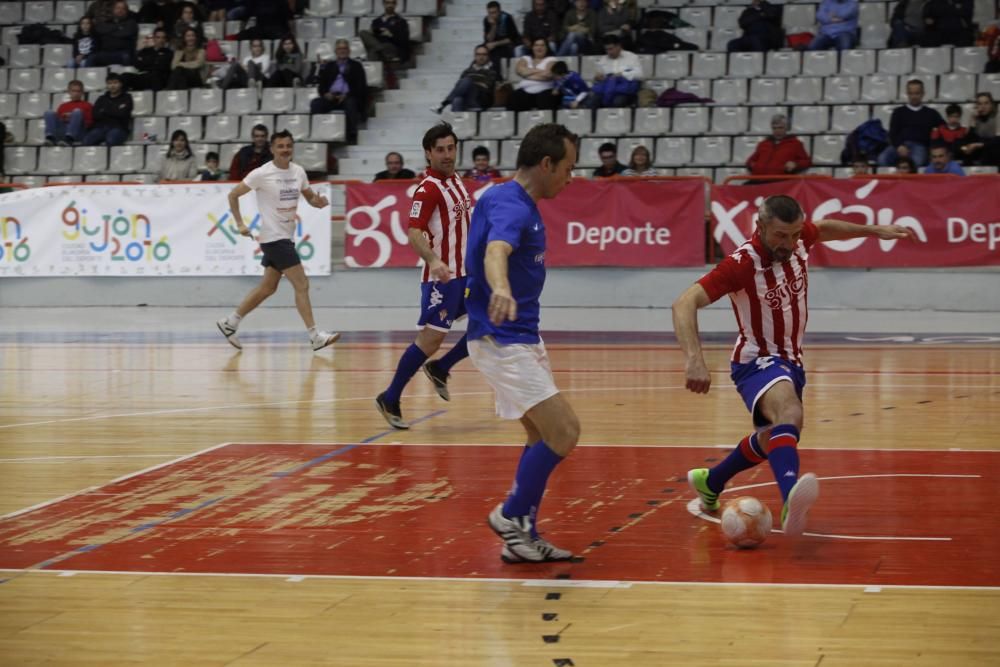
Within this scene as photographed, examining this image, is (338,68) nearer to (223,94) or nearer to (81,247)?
(223,94)

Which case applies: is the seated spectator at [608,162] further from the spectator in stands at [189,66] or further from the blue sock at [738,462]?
the blue sock at [738,462]

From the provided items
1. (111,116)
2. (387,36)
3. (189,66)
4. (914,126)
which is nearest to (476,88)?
(387,36)

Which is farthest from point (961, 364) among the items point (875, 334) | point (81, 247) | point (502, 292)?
point (81, 247)

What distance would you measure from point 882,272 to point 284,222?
761cm

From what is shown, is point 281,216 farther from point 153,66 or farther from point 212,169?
point 153,66

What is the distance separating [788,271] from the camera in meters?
6.85

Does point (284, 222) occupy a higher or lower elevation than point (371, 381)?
higher

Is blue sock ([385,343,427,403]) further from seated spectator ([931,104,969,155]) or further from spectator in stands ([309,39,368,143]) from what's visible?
spectator in stands ([309,39,368,143])

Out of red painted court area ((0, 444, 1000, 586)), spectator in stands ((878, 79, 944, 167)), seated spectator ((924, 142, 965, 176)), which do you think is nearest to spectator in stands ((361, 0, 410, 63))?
spectator in stands ((878, 79, 944, 167))

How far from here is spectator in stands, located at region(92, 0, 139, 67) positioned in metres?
25.0

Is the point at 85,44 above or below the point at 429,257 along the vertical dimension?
above

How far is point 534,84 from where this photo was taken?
21.7 metres

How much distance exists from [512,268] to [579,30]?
16.8 m

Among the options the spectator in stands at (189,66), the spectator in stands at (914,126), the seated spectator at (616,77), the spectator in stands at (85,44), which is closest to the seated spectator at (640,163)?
the seated spectator at (616,77)
